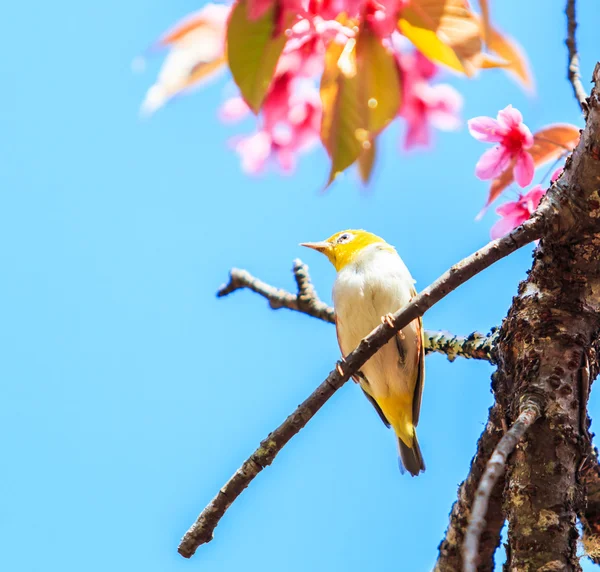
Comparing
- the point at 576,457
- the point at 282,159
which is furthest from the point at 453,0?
the point at 576,457

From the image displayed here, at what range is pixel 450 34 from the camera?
3.71 feet

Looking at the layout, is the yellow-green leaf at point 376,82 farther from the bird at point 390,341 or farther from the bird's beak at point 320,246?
the bird's beak at point 320,246

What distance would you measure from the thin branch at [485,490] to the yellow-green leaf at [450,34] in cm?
63

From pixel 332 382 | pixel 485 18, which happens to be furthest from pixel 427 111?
pixel 332 382

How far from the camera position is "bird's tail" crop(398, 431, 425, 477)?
12.3ft

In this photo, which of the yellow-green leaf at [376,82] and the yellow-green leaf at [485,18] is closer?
the yellow-green leaf at [485,18]

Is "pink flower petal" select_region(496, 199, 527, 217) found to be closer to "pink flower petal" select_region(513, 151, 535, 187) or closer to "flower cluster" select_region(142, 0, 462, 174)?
"pink flower petal" select_region(513, 151, 535, 187)

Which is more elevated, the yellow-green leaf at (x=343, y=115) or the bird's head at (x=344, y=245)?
the bird's head at (x=344, y=245)

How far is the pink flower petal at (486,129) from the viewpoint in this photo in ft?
7.34

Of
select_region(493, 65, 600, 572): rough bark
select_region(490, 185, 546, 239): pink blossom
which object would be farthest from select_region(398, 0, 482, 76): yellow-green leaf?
select_region(490, 185, 546, 239): pink blossom

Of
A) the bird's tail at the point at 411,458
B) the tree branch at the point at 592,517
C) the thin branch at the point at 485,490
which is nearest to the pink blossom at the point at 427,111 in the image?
the thin branch at the point at 485,490

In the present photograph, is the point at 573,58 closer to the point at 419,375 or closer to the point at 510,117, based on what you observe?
the point at 510,117

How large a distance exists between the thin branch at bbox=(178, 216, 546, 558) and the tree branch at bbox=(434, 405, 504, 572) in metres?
0.46

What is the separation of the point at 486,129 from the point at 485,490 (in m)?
1.42
